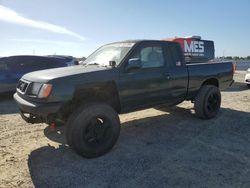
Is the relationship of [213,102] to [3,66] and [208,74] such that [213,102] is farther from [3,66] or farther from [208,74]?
[3,66]

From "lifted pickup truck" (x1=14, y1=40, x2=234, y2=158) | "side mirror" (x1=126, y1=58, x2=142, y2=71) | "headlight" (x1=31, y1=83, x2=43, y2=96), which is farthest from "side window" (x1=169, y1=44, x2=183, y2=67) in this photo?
"headlight" (x1=31, y1=83, x2=43, y2=96)

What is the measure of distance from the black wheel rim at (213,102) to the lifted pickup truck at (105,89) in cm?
65

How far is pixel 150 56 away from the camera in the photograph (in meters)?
5.44

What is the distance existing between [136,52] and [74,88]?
151cm

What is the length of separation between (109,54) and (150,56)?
0.83 m

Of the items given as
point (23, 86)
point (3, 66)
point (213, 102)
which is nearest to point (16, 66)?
point (3, 66)

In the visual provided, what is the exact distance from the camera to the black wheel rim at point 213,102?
6.76 m

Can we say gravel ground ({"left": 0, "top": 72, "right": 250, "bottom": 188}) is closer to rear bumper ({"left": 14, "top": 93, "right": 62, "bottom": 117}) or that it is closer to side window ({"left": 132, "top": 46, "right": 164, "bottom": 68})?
rear bumper ({"left": 14, "top": 93, "right": 62, "bottom": 117})

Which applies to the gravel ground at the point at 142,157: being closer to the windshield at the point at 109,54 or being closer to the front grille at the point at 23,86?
the front grille at the point at 23,86

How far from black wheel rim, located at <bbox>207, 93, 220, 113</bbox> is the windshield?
108 inches

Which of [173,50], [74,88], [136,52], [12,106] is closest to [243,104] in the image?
[173,50]

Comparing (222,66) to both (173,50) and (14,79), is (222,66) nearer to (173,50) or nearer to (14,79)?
(173,50)

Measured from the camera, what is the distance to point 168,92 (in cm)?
568

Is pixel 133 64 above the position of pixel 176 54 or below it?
below
